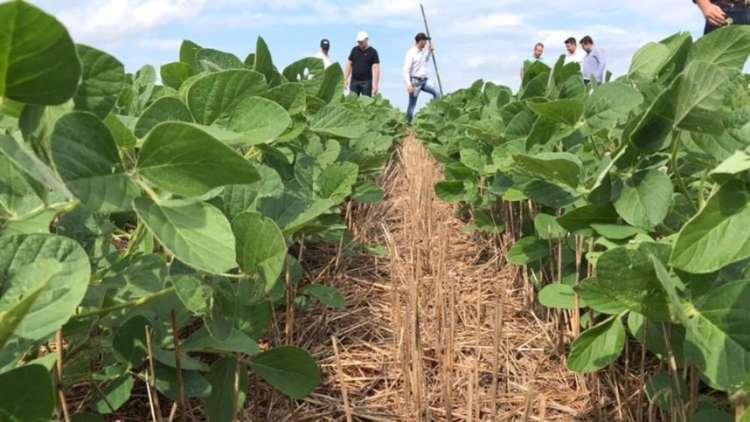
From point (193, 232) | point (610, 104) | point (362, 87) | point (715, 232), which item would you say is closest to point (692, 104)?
point (715, 232)

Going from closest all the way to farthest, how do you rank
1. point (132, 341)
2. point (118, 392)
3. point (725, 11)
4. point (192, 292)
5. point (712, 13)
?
point (192, 292) → point (132, 341) → point (118, 392) → point (712, 13) → point (725, 11)

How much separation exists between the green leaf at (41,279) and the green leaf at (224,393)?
0.56 metres

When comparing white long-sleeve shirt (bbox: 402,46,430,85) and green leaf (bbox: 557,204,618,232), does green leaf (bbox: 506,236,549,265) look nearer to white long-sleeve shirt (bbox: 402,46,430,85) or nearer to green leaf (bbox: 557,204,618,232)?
green leaf (bbox: 557,204,618,232)

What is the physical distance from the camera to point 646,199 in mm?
1068

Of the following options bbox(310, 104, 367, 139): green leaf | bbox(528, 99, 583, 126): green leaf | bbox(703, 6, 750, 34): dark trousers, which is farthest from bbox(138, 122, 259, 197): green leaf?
bbox(703, 6, 750, 34): dark trousers

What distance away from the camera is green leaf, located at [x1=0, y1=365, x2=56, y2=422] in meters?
0.52

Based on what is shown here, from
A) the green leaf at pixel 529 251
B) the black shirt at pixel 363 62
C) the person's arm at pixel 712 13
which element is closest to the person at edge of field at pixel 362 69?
the black shirt at pixel 363 62

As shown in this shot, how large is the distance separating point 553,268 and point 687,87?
3.79 ft

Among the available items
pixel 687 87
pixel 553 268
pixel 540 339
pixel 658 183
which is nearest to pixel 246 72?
pixel 687 87

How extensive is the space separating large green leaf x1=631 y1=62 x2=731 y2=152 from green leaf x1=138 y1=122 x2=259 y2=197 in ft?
1.84

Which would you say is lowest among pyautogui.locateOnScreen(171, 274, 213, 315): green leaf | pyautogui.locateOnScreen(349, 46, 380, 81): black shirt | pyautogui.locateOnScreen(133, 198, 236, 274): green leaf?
pyautogui.locateOnScreen(349, 46, 380, 81): black shirt

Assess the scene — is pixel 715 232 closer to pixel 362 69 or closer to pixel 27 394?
pixel 27 394

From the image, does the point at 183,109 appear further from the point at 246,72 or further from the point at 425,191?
the point at 425,191

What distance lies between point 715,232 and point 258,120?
53cm
